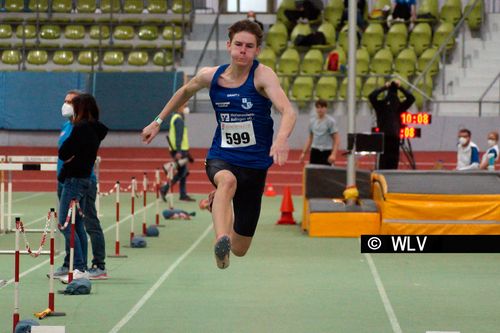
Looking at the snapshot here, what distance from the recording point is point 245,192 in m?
9.01

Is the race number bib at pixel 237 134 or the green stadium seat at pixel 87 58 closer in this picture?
the race number bib at pixel 237 134

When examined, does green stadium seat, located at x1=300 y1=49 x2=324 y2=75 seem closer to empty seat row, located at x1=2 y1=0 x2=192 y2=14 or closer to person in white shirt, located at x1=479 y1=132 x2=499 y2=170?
empty seat row, located at x1=2 y1=0 x2=192 y2=14

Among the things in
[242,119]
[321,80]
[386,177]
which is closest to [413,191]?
[386,177]

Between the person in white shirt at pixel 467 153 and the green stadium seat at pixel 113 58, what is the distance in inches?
514

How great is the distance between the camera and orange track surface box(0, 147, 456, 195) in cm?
2688

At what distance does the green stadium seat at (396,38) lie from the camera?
3141 cm

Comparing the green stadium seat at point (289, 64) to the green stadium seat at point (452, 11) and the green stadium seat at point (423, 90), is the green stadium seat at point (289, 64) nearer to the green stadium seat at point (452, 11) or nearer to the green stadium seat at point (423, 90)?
the green stadium seat at point (423, 90)

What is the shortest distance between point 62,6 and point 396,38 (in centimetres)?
990

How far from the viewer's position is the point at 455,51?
1260 inches

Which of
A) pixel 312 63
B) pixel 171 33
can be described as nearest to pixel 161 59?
pixel 171 33

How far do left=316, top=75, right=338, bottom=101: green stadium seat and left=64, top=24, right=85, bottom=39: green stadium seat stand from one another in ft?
24.5

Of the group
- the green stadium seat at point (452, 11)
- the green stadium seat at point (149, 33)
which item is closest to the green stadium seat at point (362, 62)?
the green stadium seat at point (452, 11)

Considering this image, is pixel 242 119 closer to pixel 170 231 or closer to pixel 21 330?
pixel 21 330

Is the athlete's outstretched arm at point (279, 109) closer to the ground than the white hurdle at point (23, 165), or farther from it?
farther from it
